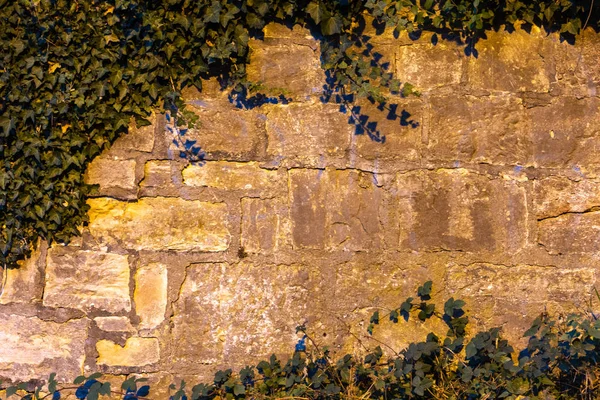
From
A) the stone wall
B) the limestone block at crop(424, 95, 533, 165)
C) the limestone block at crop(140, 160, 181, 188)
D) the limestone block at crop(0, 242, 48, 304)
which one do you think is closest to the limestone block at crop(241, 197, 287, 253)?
the stone wall

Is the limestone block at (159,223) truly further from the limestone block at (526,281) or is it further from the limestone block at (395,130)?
the limestone block at (526,281)

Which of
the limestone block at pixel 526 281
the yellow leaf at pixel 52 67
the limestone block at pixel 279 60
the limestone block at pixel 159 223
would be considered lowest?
the limestone block at pixel 526 281

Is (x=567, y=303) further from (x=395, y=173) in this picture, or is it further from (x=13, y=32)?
(x=13, y=32)

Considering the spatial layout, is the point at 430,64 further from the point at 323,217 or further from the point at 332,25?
the point at 323,217

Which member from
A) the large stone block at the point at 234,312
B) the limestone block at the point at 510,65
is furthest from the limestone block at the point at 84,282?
the limestone block at the point at 510,65

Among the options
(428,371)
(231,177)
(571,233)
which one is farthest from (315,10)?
(428,371)

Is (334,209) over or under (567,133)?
under

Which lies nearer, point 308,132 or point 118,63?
point 118,63
